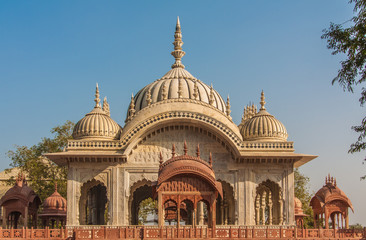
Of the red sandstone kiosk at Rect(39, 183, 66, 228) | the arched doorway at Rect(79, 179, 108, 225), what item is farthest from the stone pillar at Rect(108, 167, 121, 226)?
the red sandstone kiosk at Rect(39, 183, 66, 228)

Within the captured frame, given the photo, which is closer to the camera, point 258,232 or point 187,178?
point 187,178

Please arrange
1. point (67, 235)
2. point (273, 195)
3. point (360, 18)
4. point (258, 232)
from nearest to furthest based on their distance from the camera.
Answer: point (360, 18) → point (258, 232) → point (67, 235) → point (273, 195)

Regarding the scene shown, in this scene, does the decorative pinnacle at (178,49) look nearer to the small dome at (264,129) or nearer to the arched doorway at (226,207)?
the small dome at (264,129)

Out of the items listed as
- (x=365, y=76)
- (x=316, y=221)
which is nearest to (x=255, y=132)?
(x=316, y=221)

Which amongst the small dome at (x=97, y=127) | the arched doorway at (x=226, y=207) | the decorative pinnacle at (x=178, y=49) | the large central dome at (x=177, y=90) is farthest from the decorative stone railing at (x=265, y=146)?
the decorative pinnacle at (x=178, y=49)

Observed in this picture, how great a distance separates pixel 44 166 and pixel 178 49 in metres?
10.7

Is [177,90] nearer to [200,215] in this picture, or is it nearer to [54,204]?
[200,215]

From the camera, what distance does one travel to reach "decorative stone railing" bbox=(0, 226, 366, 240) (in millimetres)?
19656

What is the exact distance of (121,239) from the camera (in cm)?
1988

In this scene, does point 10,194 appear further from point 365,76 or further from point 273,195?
point 365,76

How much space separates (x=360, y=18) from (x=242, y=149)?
43.4 ft

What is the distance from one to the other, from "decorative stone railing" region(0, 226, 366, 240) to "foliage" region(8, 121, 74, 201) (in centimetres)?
1250

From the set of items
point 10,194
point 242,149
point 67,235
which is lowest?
point 67,235

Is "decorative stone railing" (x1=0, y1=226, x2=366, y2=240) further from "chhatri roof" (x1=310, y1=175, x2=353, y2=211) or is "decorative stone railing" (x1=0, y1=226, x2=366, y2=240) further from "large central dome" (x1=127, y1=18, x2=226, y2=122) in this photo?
"large central dome" (x1=127, y1=18, x2=226, y2=122)
